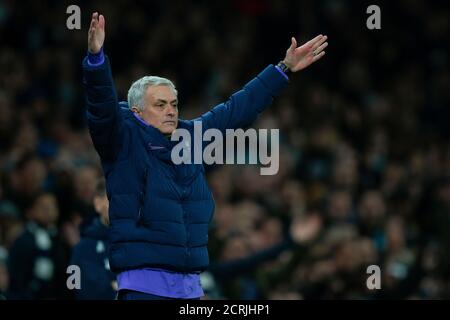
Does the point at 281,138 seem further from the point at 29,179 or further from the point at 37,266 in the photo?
the point at 37,266

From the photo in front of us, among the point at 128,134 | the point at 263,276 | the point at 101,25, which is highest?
the point at 101,25

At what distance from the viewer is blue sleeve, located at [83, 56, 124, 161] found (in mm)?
5031

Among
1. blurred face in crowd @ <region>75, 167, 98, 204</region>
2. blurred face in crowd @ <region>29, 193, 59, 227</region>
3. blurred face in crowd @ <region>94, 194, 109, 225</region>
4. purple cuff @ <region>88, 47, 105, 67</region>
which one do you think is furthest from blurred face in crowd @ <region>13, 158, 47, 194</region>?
purple cuff @ <region>88, 47, 105, 67</region>

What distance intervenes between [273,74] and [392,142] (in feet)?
24.7

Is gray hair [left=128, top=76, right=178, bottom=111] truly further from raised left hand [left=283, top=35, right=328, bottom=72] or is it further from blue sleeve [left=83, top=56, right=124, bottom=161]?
raised left hand [left=283, top=35, right=328, bottom=72]

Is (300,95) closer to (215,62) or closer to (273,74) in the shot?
(215,62)

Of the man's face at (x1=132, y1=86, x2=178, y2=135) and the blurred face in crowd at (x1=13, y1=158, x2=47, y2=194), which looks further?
the blurred face in crowd at (x1=13, y1=158, x2=47, y2=194)

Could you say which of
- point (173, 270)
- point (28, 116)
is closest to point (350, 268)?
point (28, 116)

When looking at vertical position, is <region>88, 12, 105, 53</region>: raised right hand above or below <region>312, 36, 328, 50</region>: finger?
below

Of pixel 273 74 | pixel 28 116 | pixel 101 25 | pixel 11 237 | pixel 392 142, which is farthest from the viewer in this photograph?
pixel 392 142

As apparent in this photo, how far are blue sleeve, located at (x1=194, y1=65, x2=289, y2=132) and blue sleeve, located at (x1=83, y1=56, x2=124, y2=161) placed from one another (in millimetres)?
535

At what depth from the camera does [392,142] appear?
13156 millimetres

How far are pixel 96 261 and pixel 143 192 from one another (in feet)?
4.74

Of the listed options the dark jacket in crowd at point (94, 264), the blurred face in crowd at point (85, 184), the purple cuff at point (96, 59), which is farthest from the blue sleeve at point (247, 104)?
the blurred face in crowd at point (85, 184)
